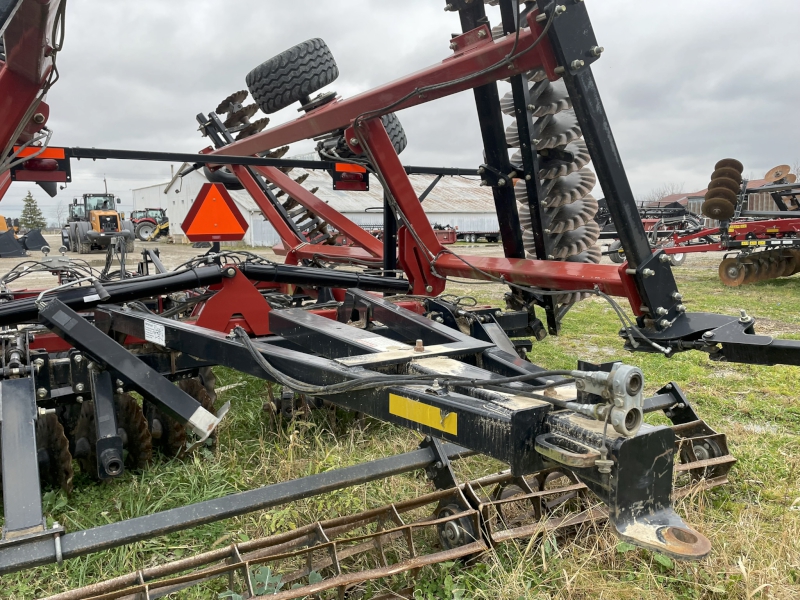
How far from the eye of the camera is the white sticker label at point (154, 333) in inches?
105

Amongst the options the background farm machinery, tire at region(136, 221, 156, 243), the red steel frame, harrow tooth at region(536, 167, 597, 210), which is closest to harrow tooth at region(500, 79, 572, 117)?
the background farm machinery

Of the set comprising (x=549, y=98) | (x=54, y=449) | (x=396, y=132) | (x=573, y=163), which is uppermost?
(x=396, y=132)

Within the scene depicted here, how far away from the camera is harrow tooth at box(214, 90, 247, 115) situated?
7051mm

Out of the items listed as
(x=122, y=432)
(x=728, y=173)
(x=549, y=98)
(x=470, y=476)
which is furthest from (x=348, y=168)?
(x=728, y=173)

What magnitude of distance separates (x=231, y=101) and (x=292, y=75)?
292 cm

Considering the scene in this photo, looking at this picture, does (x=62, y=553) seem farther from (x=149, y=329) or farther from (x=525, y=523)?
(x=525, y=523)

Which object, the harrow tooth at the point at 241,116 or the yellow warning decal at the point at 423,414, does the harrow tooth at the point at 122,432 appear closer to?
the yellow warning decal at the point at 423,414

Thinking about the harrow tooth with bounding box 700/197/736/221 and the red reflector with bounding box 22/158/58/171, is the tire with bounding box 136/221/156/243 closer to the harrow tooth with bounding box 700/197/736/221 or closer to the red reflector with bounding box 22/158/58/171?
the harrow tooth with bounding box 700/197/736/221

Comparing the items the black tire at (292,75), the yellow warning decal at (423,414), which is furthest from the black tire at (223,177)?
the yellow warning decal at (423,414)

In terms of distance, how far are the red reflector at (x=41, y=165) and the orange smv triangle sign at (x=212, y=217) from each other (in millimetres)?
1100

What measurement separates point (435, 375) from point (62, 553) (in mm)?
1167

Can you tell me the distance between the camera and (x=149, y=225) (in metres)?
31.6

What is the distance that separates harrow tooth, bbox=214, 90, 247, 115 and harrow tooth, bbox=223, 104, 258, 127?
0.11m

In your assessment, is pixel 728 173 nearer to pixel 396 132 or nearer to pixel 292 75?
pixel 396 132
